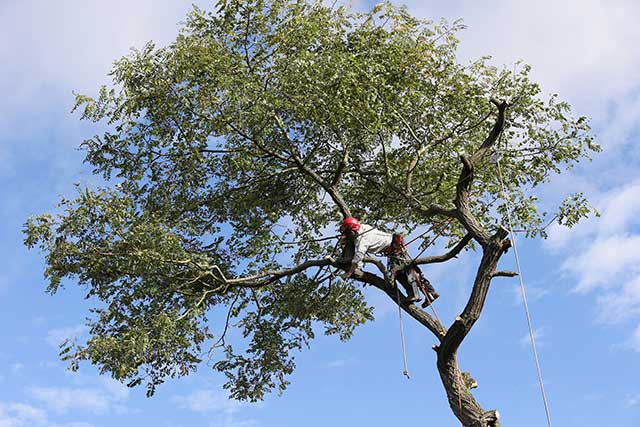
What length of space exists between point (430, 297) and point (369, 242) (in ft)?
4.04

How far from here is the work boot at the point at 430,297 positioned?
11125 millimetres

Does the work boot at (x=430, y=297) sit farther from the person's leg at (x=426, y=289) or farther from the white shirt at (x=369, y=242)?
the white shirt at (x=369, y=242)

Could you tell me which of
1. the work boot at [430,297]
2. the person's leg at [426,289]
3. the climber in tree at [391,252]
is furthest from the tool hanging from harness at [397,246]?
the work boot at [430,297]

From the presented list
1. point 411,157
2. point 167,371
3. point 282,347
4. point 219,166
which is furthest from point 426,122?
point 167,371

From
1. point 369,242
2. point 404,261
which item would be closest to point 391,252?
point 404,261

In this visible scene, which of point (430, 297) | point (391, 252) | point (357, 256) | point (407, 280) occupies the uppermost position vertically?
point (391, 252)

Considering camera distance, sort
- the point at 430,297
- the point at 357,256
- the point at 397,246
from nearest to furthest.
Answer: the point at 357,256 → the point at 430,297 → the point at 397,246

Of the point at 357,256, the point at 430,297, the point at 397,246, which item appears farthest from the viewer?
the point at 397,246

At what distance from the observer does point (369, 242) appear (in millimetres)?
11195

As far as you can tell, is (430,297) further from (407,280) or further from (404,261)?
(404,261)

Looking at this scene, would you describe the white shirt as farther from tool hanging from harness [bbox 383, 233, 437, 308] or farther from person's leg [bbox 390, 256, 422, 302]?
person's leg [bbox 390, 256, 422, 302]

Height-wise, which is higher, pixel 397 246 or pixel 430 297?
pixel 397 246

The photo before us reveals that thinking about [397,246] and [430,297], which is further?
[397,246]

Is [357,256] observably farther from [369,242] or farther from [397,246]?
[397,246]
